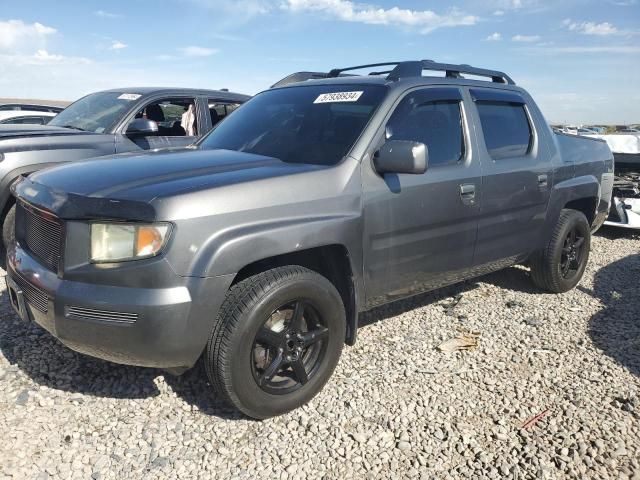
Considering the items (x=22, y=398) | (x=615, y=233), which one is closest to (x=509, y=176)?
(x=22, y=398)

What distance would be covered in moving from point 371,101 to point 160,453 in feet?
7.56

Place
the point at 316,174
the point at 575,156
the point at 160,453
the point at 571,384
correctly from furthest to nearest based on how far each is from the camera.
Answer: the point at 575,156 → the point at 571,384 → the point at 316,174 → the point at 160,453

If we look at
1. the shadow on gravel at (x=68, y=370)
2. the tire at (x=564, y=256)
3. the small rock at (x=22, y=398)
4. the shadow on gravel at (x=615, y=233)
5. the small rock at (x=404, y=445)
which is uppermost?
the tire at (x=564, y=256)

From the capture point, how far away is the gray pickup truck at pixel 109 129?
15.6 ft

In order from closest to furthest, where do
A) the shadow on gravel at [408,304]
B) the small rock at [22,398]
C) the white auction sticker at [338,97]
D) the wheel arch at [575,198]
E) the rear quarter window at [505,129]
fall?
1. the small rock at [22,398]
2. the white auction sticker at [338,97]
3. the rear quarter window at [505,129]
4. the shadow on gravel at [408,304]
5. the wheel arch at [575,198]

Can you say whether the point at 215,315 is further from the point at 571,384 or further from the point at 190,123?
the point at 190,123

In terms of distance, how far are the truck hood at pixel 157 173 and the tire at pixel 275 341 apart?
1.75 feet


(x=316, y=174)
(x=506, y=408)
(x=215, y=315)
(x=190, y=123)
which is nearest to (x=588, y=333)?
(x=506, y=408)

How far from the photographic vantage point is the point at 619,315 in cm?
435

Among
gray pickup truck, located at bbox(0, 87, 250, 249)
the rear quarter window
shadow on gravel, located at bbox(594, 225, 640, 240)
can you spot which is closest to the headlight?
the rear quarter window

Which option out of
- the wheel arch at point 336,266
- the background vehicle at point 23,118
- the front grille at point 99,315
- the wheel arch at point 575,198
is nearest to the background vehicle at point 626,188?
the wheel arch at point 575,198

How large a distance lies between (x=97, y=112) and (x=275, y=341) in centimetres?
439

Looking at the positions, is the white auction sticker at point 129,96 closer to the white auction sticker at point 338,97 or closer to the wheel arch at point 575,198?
the white auction sticker at point 338,97

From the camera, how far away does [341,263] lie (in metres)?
3.01
